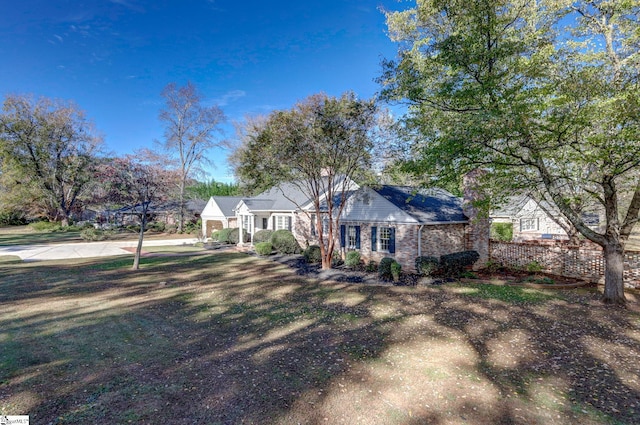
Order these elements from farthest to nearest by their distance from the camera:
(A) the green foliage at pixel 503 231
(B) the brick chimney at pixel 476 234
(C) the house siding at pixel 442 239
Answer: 1. (A) the green foliage at pixel 503 231
2. (B) the brick chimney at pixel 476 234
3. (C) the house siding at pixel 442 239

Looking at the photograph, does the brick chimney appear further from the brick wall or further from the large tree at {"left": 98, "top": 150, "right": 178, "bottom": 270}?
the large tree at {"left": 98, "top": 150, "right": 178, "bottom": 270}

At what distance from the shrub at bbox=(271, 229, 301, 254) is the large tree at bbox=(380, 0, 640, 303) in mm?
11628

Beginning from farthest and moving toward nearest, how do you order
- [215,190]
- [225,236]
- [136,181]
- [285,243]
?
[215,190], [225,236], [285,243], [136,181]

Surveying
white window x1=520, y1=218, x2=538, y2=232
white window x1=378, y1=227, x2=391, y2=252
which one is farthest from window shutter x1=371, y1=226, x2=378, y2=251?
white window x1=520, y1=218, x2=538, y2=232

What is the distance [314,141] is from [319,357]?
9.76 metres

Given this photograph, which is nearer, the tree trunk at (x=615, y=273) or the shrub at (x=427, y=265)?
the tree trunk at (x=615, y=273)

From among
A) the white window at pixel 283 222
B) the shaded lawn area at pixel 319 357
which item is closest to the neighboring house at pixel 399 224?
the white window at pixel 283 222

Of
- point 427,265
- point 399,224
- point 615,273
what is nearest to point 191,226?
point 399,224

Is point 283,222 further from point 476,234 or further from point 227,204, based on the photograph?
point 476,234

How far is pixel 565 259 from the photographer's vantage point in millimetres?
13516

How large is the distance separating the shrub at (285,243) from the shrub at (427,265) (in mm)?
8894

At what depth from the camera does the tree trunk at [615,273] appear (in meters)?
9.55

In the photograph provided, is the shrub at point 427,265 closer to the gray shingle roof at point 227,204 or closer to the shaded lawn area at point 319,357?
the shaded lawn area at point 319,357

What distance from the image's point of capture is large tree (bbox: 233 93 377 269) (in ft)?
44.9
